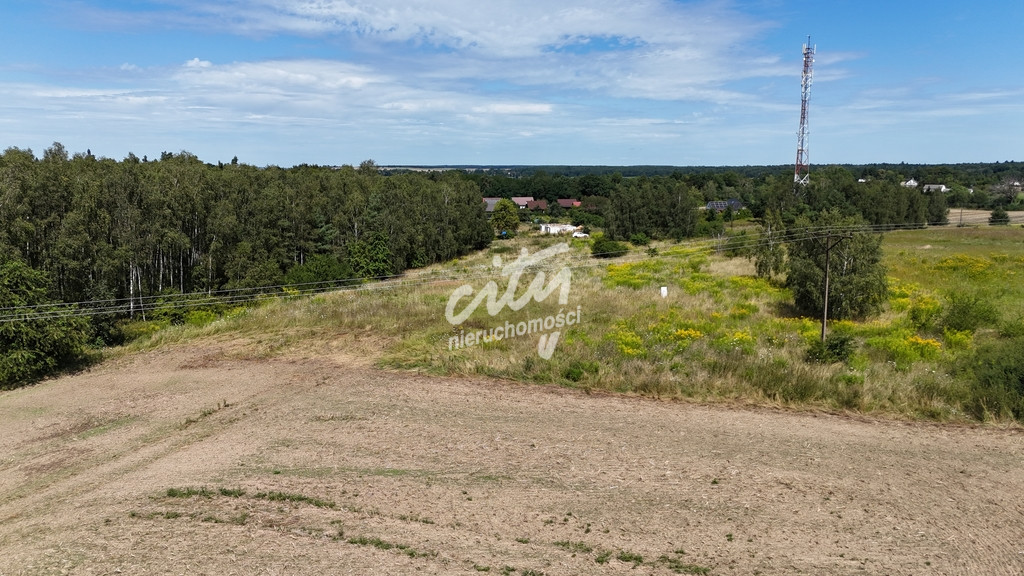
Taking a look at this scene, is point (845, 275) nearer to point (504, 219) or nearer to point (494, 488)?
point (494, 488)

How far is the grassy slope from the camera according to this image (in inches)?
578

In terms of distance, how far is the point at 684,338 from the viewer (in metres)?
18.5

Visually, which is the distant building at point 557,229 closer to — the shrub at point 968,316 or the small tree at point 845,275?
the small tree at point 845,275

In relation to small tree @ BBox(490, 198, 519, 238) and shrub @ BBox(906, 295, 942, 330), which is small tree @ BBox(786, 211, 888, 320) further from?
small tree @ BBox(490, 198, 519, 238)

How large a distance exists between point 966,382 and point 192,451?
17051 mm

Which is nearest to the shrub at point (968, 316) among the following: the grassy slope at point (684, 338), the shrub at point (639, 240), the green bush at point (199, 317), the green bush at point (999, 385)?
the grassy slope at point (684, 338)

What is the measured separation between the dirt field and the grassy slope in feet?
3.55

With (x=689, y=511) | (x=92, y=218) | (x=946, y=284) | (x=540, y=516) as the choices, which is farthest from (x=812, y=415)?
(x=92, y=218)

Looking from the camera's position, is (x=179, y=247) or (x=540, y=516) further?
(x=179, y=247)

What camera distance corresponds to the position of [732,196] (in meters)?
120

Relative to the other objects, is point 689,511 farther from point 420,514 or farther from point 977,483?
point 977,483

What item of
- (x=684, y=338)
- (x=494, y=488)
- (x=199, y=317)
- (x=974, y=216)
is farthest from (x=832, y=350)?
(x=974, y=216)

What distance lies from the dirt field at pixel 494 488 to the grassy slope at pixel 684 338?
3.55ft

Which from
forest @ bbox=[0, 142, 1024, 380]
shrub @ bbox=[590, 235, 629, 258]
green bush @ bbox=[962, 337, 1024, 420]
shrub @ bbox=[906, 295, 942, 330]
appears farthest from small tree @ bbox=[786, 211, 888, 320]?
shrub @ bbox=[590, 235, 629, 258]
